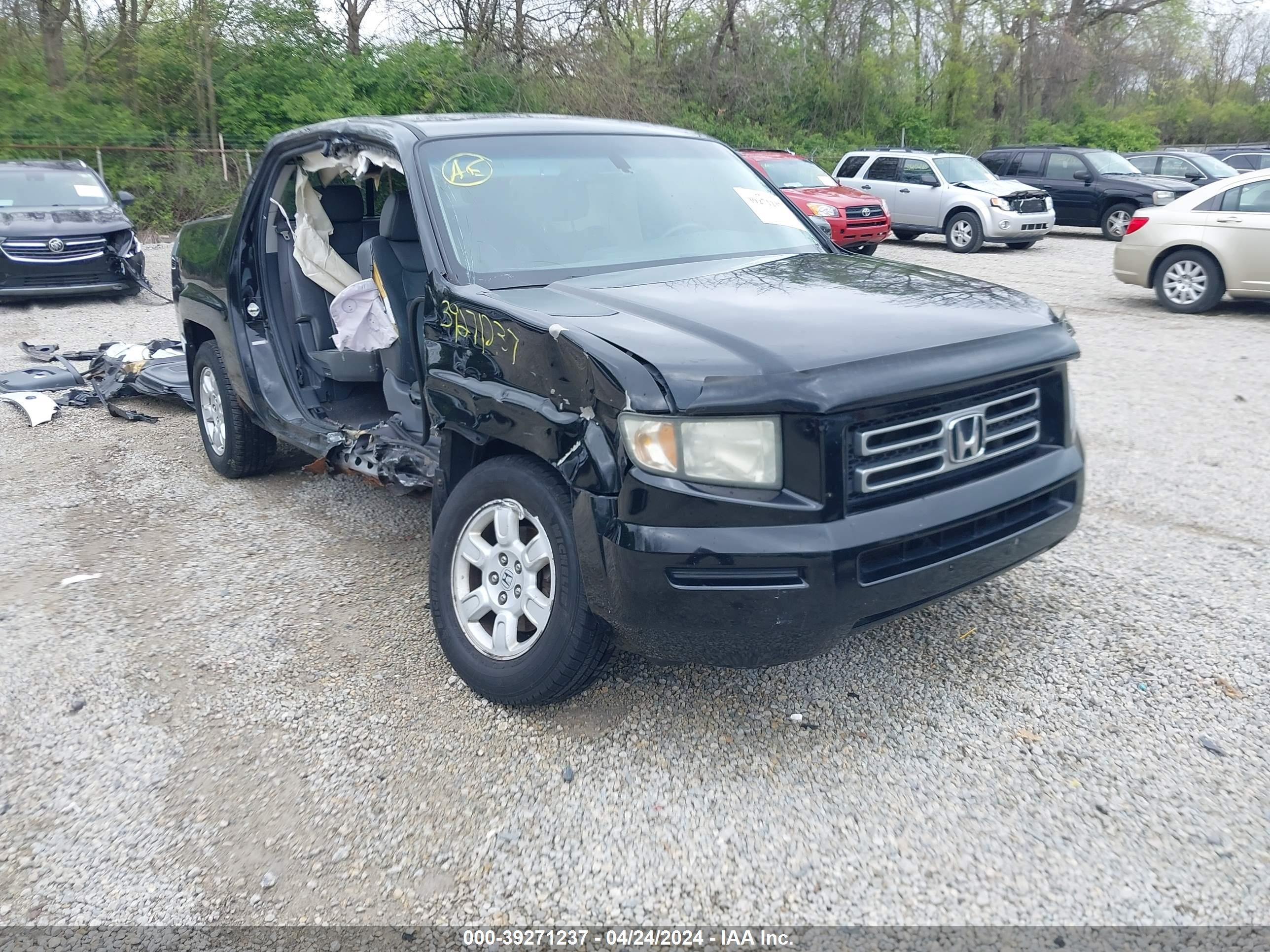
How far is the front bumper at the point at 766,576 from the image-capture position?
2756mm

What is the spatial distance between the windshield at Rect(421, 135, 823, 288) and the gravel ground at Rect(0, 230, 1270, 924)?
4.85 ft

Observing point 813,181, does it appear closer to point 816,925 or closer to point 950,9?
point 816,925

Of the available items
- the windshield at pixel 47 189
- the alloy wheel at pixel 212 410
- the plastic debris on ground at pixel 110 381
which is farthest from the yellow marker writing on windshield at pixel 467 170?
the windshield at pixel 47 189

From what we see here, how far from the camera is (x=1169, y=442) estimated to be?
20.8ft

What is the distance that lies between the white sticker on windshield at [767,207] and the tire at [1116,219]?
55.0 ft

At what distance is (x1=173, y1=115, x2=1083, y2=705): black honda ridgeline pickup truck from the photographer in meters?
2.78

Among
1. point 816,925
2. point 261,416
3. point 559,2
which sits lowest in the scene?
point 816,925

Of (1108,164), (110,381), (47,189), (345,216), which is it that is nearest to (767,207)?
(345,216)

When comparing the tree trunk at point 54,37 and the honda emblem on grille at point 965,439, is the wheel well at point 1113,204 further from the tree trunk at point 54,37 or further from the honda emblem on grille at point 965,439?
the tree trunk at point 54,37

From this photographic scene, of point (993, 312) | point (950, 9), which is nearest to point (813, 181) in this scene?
point (993, 312)

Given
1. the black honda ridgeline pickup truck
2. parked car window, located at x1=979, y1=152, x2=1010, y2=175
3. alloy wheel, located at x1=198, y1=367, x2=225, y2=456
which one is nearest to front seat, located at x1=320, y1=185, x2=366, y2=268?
the black honda ridgeline pickup truck

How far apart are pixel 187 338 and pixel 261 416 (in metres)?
1.53

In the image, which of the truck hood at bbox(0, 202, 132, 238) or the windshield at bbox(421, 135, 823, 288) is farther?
the truck hood at bbox(0, 202, 132, 238)

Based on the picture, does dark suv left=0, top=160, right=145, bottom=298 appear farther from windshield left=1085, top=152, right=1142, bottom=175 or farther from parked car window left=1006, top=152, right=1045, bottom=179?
windshield left=1085, top=152, right=1142, bottom=175
